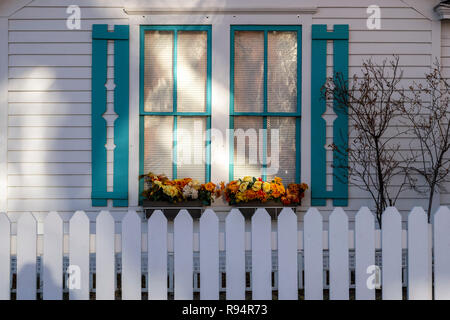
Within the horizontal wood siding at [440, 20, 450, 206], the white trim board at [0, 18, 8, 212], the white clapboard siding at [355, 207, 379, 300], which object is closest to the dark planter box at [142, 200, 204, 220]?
the white trim board at [0, 18, 8, 212]

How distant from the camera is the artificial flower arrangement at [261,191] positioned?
520 cm

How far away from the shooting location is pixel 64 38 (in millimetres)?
5406

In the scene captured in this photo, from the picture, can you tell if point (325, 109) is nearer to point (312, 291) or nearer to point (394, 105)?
point (394, 105)

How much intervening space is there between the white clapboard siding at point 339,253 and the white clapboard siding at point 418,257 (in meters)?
0.45

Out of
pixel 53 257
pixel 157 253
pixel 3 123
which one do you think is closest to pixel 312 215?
pixel 157 253

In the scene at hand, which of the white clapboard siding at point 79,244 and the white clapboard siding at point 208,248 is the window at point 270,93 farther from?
the white clapboard siding at point 79,244

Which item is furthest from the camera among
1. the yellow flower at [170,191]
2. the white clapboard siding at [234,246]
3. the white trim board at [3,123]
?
the white trim board at [3,123]

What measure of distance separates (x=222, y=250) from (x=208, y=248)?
11cm

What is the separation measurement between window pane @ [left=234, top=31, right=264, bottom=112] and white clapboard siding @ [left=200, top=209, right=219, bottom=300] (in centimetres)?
239

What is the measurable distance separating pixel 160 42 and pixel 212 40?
585 millimetres

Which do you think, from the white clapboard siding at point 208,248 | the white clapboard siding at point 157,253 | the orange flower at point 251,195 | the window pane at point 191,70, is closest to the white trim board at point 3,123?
the window pane at point 191,70

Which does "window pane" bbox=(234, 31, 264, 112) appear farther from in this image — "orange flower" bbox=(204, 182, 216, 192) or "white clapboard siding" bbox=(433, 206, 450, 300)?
"white clapboard siding" bbox=(433, 206, 450, 300)

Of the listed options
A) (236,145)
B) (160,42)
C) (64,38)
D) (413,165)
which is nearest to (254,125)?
(236,145)

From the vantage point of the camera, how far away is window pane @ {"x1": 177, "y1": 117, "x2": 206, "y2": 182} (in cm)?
543
